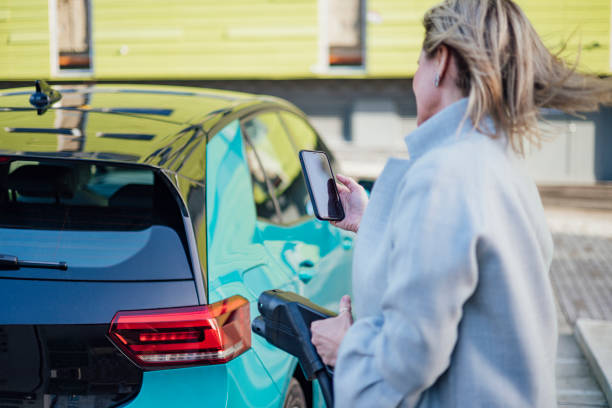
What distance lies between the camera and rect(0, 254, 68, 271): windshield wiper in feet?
6.35

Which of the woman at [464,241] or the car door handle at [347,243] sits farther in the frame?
the car door handle at [347,243]

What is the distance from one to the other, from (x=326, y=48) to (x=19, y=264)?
10440 mm

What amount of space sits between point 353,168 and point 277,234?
903cm

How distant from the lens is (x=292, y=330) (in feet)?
5.29

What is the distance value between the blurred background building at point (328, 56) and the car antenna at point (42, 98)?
9.06 meters

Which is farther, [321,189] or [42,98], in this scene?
[42,98]

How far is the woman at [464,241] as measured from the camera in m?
1.23

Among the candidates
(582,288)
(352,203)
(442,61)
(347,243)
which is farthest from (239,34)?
(442,61)

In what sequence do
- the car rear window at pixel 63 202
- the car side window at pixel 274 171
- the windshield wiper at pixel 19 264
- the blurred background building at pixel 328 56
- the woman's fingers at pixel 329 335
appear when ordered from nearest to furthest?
the woman's fingers at pixel 329 335
the windshield wiper at pixel 19 264
the car rear window at pixel 63 202
the car side window at pixel 274 171
the blurred background building at pixel 328 56

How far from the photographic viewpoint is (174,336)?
6.36 ft

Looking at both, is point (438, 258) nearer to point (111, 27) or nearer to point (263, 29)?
point (263, 29)

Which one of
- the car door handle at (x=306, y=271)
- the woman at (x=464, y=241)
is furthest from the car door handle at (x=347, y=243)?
the woman at (x=464, y=241)

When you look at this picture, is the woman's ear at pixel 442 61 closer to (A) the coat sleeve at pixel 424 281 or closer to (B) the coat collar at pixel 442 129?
(B) the coat collar at pixel 442 129

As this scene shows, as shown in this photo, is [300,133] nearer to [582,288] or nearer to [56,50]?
[582,288]
